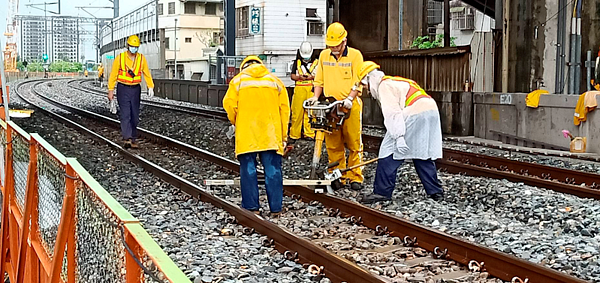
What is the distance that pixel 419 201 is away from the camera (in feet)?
27.9

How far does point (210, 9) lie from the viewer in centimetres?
7556

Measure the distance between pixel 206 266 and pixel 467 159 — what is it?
24.8ft

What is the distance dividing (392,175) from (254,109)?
179 cm

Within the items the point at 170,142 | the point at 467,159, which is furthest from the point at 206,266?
the point at 170,142

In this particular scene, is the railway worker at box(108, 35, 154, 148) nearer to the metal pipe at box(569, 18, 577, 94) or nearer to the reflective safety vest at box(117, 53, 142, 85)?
the reflective safety vest at box(117, 53, 142, 85)

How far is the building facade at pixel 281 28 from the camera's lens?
149 feet

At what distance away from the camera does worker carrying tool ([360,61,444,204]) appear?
822cm

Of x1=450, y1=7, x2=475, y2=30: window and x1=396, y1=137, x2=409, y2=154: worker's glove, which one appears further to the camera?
x1=450, y1=7, x2=475, y2=30: window

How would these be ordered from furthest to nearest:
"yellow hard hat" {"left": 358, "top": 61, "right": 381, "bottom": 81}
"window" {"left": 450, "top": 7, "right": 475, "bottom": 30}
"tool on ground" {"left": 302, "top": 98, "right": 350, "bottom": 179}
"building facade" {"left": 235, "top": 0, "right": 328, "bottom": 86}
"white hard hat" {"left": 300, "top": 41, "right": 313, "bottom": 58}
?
1. "building facade" {"left": 235, "top": 0, "right": 328, "bottom": 86}
2. "window" {"left": 450, "top": 7, "right": 475, "bottom": 30}
3. "white hard hat" {"left": 300, "top": 41, "right": 313, "bottom": 58}
4. "tool on ground" {"left": 302, "top": 98, "right": 350, "bottom": 179}
5. "yellow hard hat" {"left": 358, "top": 61, "right": 381, "bottom": 81}

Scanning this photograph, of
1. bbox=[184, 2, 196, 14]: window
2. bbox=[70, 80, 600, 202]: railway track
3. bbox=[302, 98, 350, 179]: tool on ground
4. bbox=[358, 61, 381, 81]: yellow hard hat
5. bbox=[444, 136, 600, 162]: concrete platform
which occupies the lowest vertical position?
bbox=[70, 80, 600, 202]: railway track

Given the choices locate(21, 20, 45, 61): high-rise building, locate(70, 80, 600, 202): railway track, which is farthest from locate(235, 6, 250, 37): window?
locate(21, 20, 45, 61): high-rise building

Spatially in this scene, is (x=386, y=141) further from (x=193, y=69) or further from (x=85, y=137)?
(x=193, y=69)

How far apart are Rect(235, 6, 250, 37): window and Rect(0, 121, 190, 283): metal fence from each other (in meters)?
40.6

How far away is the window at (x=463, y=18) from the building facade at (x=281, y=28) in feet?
27.0
